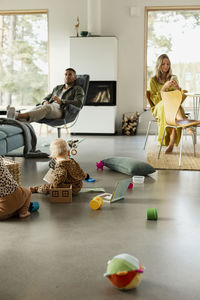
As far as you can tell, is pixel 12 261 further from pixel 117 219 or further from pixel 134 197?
pixel 134 197

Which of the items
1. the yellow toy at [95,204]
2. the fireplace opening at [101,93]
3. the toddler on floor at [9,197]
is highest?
Result: the fireplace opening at [101,93]

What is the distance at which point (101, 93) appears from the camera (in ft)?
25.7

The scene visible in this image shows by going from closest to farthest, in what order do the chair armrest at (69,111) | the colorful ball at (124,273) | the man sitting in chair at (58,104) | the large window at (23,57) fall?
the colorful ball at (124,273), the man sitting in chair at (58,104), the chair armrest at (69,111), the large window at (23,57)

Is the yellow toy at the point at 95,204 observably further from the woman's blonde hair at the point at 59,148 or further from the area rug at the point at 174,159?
the area rug at the point at 174,159

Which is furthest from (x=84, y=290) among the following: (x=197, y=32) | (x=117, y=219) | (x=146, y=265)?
(x=197, y=32)

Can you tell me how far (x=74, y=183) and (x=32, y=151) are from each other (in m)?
2.13

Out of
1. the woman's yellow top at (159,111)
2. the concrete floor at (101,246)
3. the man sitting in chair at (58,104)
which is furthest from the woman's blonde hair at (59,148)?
the woman's yellow top at (159,111)

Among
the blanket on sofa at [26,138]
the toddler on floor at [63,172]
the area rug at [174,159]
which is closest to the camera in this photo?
the toddler on floor at [63,172]

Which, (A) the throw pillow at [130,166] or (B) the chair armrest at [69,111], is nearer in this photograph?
(A) the throw pillow at [130,166]

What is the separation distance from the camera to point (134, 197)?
3447 mm

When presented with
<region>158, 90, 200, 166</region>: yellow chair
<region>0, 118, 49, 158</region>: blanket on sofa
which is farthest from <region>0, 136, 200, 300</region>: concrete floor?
<region>0, 118, 49, 158</region>: blanket on sofa

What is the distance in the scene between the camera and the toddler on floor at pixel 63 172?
132 inches

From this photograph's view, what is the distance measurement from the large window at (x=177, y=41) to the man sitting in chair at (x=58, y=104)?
7.67 ft

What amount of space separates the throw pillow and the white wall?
3.84 m
